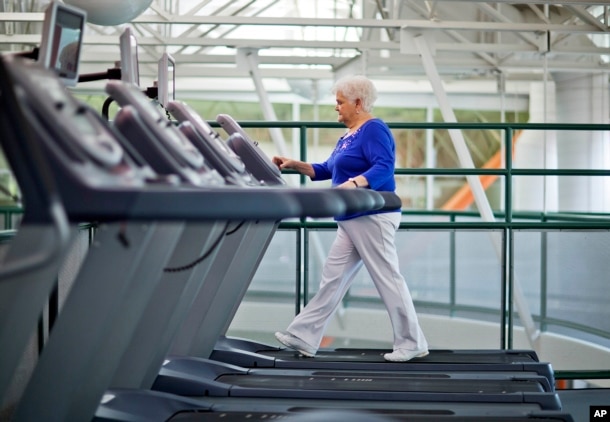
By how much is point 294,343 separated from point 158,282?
5.45 feet

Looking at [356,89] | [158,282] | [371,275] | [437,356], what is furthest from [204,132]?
[437,356]

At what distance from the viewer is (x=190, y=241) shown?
3.46 metres

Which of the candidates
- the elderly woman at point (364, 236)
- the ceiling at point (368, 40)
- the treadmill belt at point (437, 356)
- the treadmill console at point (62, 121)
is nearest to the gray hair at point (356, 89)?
the elderly woman at point (364, 236)

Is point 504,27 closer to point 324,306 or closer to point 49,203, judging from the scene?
point 324,306

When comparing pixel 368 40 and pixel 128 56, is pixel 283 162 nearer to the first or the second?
pixel 128 56

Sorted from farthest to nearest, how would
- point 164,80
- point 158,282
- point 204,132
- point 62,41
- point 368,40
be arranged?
point 368,40
point 164,80
point 204,132
point 158,282
point 62,41

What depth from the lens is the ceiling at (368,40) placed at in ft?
31.0

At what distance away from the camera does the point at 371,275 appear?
4672 mm

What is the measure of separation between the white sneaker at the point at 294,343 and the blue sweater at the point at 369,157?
63cm

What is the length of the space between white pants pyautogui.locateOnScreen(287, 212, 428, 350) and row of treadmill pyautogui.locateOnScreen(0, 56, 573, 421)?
6.1 inches

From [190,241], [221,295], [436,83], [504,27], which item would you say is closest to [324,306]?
[221,295]

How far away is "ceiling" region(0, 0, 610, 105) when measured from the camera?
31.0 ft

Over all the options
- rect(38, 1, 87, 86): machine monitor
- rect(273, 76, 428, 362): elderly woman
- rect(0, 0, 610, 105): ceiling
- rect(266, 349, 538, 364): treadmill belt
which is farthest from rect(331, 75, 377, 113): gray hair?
rect(0, 0, 610, 105): ceiling

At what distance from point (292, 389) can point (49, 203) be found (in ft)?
6.77
